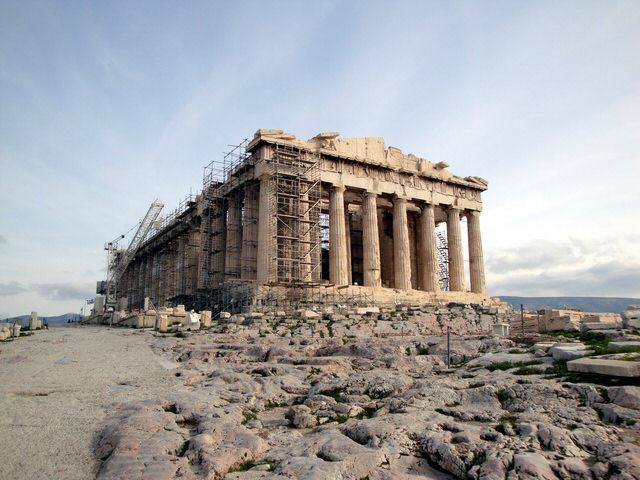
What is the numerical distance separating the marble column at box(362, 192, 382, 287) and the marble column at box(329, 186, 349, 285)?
208 centimetres

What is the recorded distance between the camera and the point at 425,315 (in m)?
30.8

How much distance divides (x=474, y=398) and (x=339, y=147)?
30.7m

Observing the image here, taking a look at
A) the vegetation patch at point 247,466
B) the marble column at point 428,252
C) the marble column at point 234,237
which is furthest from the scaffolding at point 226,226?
the vegetation patch at point 247,466

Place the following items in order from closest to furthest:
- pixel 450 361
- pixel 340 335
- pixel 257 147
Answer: pixel 450 361, pixel 340 335, pixel 257 147

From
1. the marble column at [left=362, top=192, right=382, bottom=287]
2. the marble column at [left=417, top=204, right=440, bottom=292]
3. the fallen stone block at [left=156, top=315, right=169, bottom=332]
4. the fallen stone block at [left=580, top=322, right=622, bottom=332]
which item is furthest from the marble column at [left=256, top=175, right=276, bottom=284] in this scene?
the fallen stone block at [left=580, top=322, right=622, bottom=332]

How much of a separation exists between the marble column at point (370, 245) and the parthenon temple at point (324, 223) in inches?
3.1

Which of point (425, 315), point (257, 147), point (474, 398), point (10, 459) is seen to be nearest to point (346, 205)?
point (257, 147)

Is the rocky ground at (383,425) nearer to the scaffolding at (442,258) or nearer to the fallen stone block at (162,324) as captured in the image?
the fallen stone block at (162,324)

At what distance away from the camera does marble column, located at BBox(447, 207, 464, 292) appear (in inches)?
1747

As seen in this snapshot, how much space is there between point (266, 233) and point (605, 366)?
25.7m

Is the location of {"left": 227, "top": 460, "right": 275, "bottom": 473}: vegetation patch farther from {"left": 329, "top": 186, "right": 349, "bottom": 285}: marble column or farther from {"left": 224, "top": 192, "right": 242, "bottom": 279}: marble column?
{"left": 224, "top": 192, "right": 242, "bottom": 279}: marble column

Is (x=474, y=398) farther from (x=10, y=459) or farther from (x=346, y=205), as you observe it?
(x=346, y=205)

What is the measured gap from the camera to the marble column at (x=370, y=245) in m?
38.5

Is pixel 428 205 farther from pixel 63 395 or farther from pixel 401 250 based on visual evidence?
pixel 63 395
